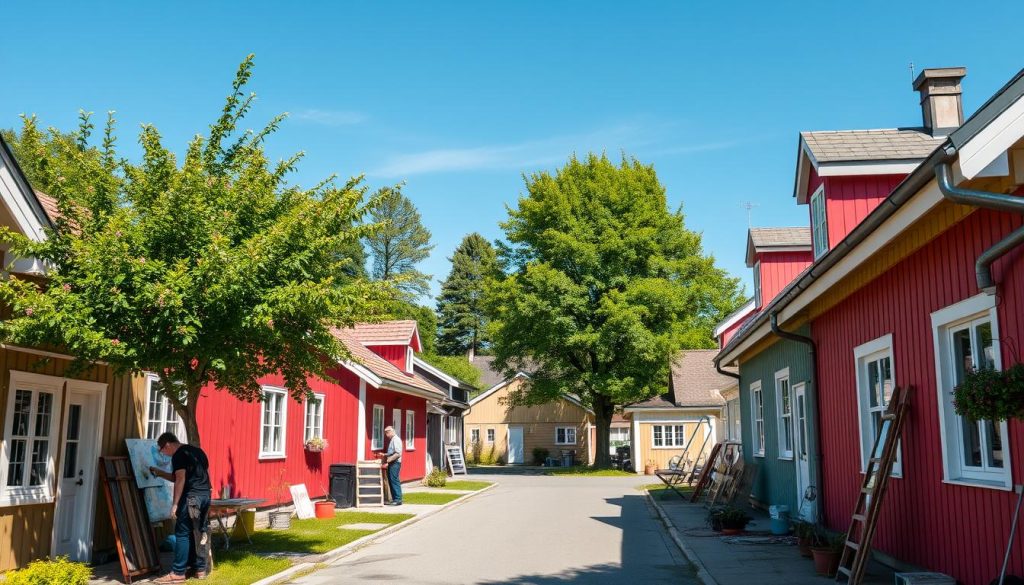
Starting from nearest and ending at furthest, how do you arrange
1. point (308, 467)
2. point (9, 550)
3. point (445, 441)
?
1. point (9, 550)
2. point (308, 467)
3. point (445, 441)

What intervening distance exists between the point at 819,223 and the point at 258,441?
1115 centimetres

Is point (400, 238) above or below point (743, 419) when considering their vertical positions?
above

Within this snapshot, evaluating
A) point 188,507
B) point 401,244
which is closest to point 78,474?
point 188,507

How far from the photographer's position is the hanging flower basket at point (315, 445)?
18703mm

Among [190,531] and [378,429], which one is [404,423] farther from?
[190,531]

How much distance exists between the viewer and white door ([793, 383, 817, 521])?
43.6ft

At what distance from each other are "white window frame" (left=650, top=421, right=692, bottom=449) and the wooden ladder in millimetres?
28700

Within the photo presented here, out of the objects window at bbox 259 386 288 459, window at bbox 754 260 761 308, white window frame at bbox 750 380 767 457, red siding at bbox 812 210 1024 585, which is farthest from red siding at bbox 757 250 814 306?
window at bbox 259 386 288 459

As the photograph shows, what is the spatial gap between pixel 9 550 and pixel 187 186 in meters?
4.36

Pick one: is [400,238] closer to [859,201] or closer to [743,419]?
[743,419]

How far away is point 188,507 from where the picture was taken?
9.79 meters

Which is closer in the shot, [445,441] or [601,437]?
[445,441]

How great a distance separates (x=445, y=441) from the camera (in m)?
36.3

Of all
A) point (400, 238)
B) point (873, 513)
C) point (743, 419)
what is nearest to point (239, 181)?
point (873, 513)
